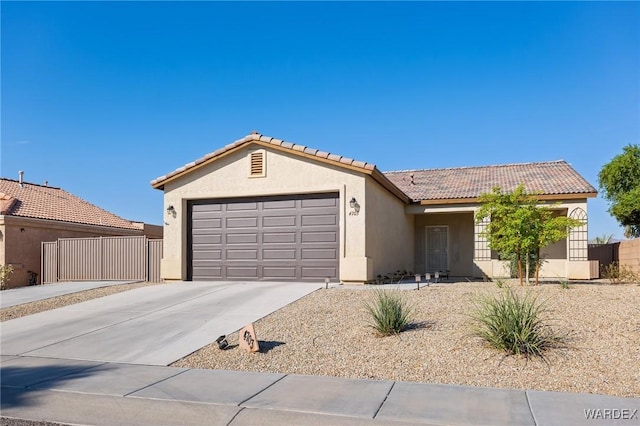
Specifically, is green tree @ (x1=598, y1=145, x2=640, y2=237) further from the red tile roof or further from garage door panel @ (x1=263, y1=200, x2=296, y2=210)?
garage door panel @ (x1=263, y1=200, x2=296, y2=210)

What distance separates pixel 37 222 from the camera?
21875 mm

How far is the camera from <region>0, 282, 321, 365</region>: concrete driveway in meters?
9.27

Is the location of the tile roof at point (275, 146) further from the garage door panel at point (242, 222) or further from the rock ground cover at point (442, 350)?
the rock ground cover at point (442, 350)

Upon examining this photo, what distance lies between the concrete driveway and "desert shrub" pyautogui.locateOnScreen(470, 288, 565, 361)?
4.24 meters

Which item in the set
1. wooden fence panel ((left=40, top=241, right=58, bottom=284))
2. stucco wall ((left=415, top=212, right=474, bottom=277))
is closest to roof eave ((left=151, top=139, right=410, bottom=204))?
stucco wall ((left=415, top=212, right=474, bottom=277))

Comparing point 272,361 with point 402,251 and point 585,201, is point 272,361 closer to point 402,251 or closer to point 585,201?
point 402,251

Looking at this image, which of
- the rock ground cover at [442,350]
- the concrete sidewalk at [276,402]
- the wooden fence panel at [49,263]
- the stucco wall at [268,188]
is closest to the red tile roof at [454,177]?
the stucco wall at [268,188]

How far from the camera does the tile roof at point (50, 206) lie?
21984 millimetres

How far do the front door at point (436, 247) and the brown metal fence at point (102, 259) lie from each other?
11453 millimetres

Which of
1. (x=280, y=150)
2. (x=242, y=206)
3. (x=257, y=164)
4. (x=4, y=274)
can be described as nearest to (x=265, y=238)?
(x=242, y=206)

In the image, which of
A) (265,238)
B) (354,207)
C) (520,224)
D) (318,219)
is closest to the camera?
(520,224)

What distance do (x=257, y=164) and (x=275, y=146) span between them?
91 cm

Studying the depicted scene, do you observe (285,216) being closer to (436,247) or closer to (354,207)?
(354,207)

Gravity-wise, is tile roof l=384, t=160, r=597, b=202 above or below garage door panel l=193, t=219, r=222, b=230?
above
